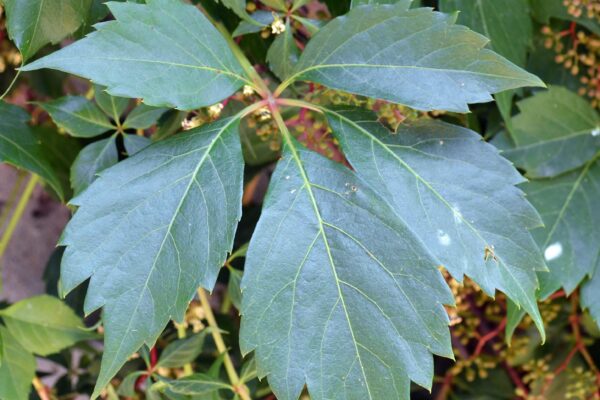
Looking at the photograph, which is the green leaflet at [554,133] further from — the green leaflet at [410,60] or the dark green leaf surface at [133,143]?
the dark green leaf surface at [133,143]

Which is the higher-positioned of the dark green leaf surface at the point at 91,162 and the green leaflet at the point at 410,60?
the green leaflet at the point at 410,60

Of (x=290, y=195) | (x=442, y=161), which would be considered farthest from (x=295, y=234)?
(x=442, y=161)

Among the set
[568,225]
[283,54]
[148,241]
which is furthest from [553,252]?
[148,241]

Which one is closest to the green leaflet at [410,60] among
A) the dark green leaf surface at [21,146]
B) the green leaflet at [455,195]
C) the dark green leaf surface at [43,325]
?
the green leaflet at [455,195]

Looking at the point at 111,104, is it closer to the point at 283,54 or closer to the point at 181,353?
the point at 283,54

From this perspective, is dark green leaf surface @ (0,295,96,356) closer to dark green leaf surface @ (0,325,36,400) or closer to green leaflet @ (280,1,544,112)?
dark green leaf surface @ (0,325,36,400)

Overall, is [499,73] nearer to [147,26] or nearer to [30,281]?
[147,26]
